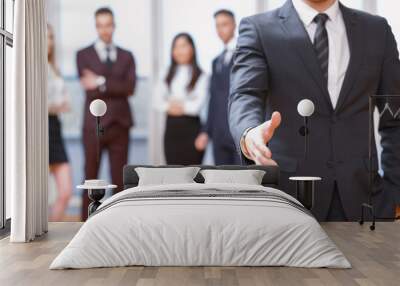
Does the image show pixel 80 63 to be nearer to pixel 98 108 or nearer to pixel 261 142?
pixel 98 108

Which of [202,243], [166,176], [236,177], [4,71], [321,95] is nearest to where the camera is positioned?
[202,243]

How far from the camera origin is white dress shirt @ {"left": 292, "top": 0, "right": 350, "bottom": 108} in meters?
6.97

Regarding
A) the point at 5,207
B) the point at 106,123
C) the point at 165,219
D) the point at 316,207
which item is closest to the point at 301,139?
the point at 316,207

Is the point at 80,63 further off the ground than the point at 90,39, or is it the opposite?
the point at 90,39

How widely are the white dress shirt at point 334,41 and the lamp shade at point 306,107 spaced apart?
1.20ft

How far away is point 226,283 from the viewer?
159 inches

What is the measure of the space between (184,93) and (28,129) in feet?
6.55

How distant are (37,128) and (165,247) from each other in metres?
2.39

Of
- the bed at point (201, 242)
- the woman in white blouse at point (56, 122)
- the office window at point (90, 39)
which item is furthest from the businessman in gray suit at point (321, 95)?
the bed at point (201, 242)

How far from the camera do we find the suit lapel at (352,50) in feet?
22.8

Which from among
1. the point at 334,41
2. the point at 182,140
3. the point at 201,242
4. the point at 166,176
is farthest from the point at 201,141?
the point at 201,242

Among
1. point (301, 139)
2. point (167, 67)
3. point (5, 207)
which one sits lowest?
point (5, 207)

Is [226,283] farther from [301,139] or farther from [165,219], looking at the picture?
[301,139]

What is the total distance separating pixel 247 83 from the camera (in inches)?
280
